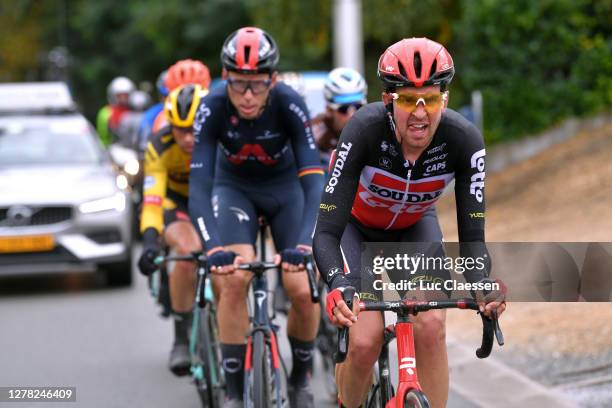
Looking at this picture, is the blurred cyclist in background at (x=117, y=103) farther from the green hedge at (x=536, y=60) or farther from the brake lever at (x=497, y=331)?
the brake lever at (x=497, y=331)

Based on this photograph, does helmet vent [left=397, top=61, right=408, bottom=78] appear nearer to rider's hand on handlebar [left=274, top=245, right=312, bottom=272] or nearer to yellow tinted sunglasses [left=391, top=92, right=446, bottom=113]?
yellow tinted sunglasses [left=391, top=92, right=446, bottom=113]

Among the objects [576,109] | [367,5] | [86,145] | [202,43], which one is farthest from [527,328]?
[202,43]

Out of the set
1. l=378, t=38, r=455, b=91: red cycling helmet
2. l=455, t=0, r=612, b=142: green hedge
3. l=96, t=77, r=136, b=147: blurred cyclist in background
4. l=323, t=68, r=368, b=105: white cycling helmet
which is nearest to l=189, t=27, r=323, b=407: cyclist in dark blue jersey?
l=323, t=68, r=368, b=105: white cycling helmet

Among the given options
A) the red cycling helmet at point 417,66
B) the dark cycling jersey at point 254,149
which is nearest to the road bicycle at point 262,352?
the dark cycling jersey at point 254,149

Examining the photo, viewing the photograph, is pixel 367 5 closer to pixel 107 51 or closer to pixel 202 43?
pixel 202 43

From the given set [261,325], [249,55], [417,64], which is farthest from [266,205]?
[417,64]

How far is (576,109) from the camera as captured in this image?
774 inches

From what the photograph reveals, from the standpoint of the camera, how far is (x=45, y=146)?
14367 millimetres

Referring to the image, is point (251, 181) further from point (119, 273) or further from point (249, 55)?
point (119, 273)

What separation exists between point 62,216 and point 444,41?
16776 mm

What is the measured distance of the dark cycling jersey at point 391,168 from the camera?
5.35 m

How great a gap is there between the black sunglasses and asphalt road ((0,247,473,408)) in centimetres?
224

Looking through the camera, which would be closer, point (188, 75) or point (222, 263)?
point (222, 263)

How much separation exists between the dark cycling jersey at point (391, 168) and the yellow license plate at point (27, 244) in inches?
311
